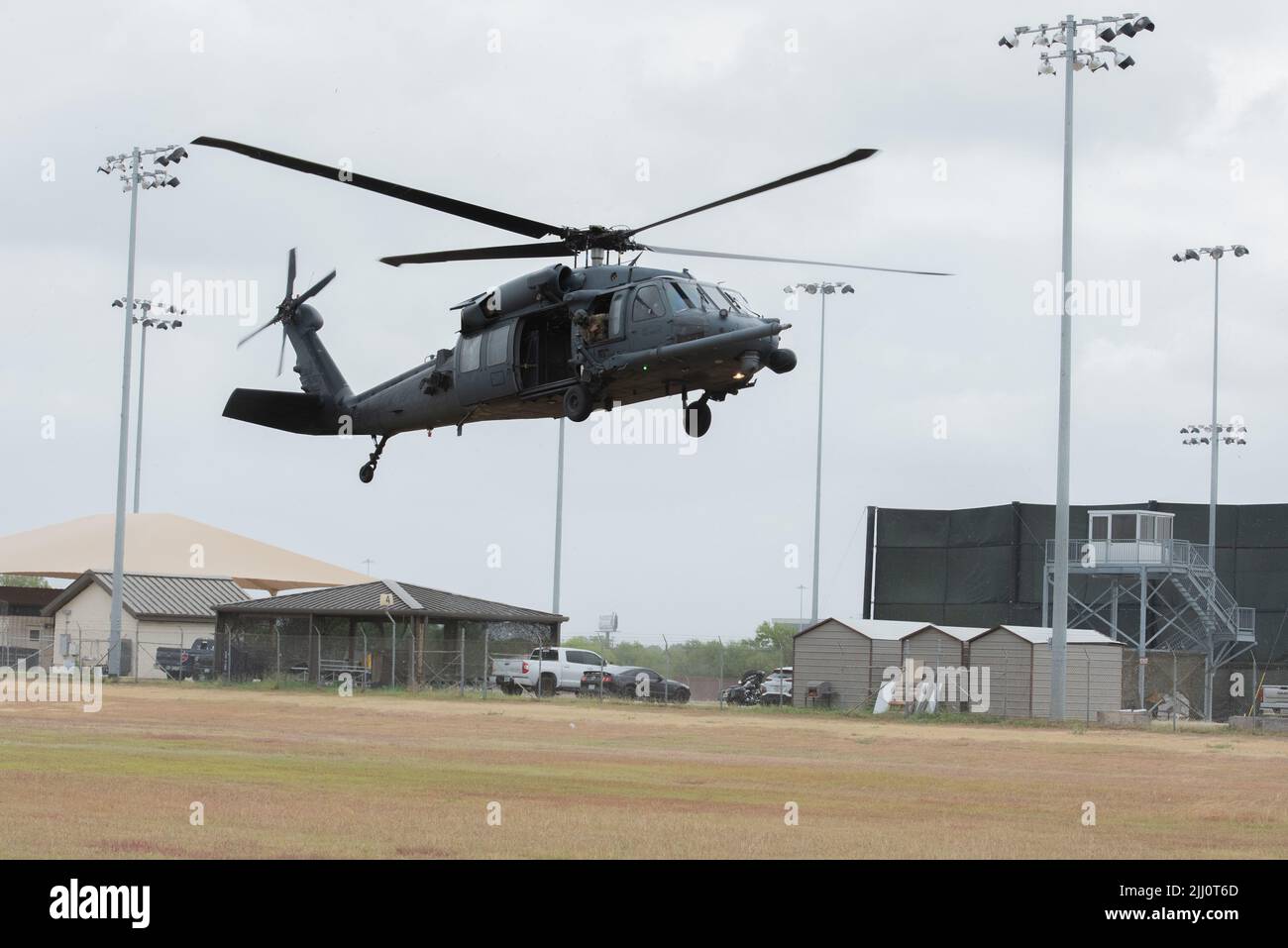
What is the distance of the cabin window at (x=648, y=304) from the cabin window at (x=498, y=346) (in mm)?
2358

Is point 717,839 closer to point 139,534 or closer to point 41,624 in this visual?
point 41,624

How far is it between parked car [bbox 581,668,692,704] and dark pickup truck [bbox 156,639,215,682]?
1472 cm

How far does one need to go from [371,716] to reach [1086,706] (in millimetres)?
20640

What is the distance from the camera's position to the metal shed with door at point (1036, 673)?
164ft

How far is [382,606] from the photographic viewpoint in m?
59.4

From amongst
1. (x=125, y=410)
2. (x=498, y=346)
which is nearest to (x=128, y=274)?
(x=125, y=410)

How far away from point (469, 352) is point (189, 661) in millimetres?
42446

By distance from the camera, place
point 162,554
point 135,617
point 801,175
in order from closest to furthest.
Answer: point 801,175, point 135,617, point 162,554

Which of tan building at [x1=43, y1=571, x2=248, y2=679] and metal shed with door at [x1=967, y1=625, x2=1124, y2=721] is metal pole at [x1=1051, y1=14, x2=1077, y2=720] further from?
tan building at [x1=43, y1=571, x2=248, y2=679]

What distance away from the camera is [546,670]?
58.3m

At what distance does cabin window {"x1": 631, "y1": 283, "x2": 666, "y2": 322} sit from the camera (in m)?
24.0

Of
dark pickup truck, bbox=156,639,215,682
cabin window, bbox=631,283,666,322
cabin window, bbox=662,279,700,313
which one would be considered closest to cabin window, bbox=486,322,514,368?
cabin window, bbox=631,283,666,322

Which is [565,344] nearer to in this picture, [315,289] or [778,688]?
[315,289]

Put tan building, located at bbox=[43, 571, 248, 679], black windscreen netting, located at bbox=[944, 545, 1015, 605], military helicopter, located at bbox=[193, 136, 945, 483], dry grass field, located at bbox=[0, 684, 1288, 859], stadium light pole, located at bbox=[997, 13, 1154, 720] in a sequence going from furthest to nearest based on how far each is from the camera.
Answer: black windscreen netting, located at bbox=[944, 545, 1015, 605] → tan building, located at bbox=[43, 571, 248, 679] → stadium light pole, located at bbox=[997, 13, 1154, 720] → military helicopter, located at bbox=[193, 136, 945, 483] → dry grass field, located at bbox=[0, 684, 1288, 859]
